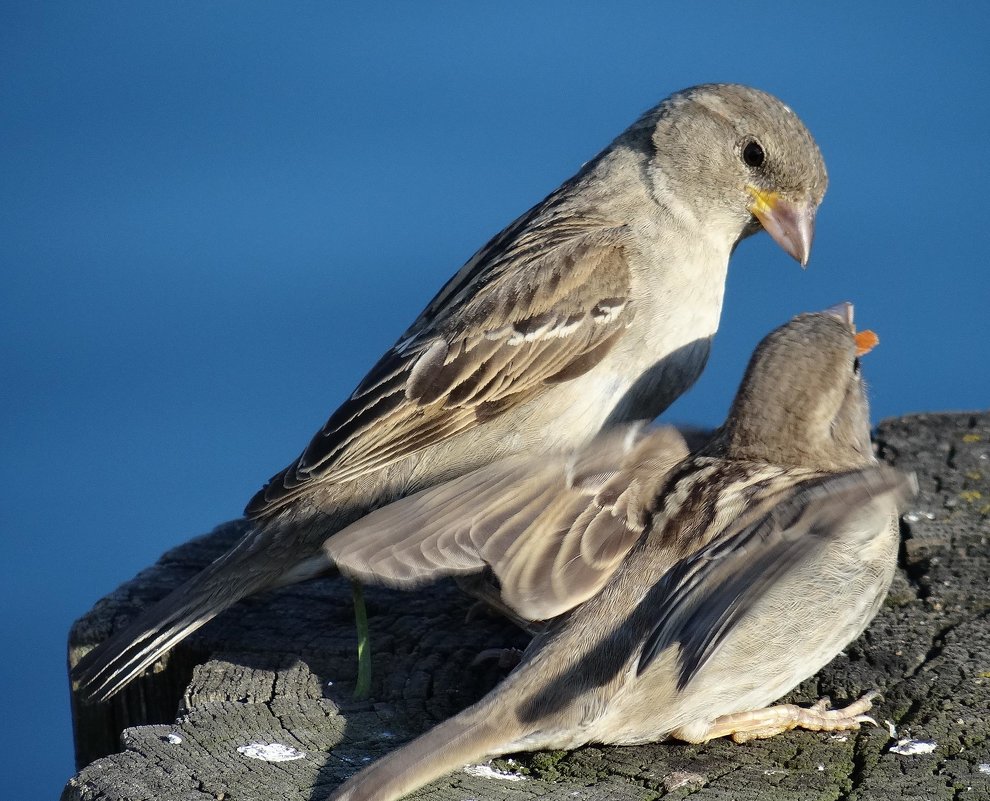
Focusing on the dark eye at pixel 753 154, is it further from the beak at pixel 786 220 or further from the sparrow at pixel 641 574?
the sparrow at pixel 641 574

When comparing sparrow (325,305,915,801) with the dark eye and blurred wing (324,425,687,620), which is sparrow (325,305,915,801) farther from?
the dark eye

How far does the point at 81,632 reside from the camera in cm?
383

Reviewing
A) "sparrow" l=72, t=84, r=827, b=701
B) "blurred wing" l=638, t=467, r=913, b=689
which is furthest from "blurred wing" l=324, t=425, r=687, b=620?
"sparrow" l=72, t=84, r=827, b=701

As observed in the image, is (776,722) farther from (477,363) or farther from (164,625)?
(164,625)

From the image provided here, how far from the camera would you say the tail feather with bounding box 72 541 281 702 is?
3523 millimetres

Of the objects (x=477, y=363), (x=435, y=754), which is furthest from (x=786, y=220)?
(x=435, y=754)

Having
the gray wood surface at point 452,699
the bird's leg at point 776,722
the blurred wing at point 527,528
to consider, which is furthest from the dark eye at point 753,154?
the bird's leg at point 776,722

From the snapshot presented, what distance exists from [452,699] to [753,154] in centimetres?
205

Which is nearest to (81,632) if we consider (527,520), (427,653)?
(427,653)

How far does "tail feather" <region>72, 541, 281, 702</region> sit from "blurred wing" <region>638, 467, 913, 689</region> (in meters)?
1.35

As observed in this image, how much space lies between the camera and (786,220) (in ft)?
14.1

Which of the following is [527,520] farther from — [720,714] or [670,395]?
[670,395]

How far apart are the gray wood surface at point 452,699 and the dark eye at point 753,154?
39.1 inches

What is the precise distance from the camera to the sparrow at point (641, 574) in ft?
8.73
